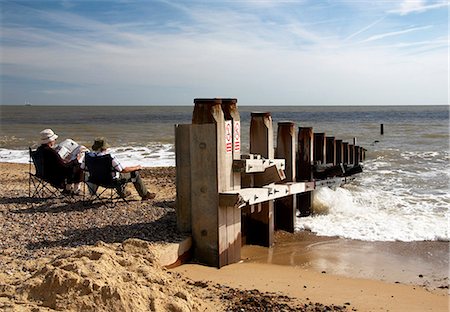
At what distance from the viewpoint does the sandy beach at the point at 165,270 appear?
3.95 m

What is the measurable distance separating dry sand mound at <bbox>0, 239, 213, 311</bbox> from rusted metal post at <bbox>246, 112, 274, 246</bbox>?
289 centimetres

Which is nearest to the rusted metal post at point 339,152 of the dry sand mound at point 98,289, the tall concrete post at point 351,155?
the tall concrete post at point 351,155

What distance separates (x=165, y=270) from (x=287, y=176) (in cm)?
367

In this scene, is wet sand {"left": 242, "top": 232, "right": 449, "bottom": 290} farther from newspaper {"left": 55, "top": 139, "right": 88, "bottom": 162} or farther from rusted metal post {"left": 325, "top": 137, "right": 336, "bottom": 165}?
newspaper {"left": 55, "top": 139, "right": 88, "bottom": 162}

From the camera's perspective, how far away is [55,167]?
27.8 feet

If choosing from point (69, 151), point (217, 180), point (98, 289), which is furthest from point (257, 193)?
point (69, 151)

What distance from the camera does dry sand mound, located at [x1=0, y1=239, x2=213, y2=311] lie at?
12.4 ft

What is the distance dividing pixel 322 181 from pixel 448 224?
7.73 ft

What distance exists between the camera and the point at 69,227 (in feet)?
21.3

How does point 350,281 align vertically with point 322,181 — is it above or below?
below

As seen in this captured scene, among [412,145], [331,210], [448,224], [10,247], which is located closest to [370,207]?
[331,210]

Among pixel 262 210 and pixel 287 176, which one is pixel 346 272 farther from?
pixel 287 176

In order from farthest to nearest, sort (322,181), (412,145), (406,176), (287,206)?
(412,145) < (406,176) < (322,181) < (287,206)

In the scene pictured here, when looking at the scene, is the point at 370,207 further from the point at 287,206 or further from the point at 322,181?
the point at 287,206
